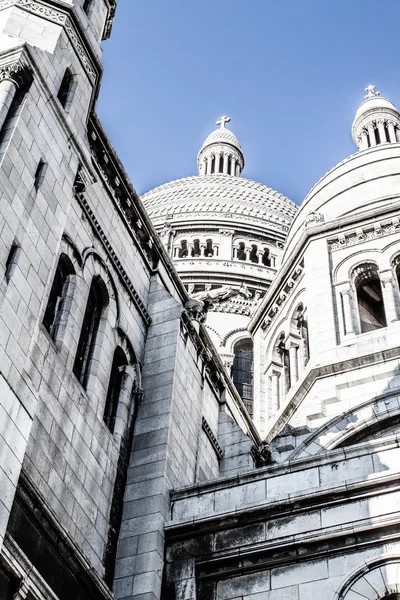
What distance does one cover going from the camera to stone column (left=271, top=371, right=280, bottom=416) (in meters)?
28.9

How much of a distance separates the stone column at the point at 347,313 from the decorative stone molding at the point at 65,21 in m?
10.3

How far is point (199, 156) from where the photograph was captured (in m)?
74.4

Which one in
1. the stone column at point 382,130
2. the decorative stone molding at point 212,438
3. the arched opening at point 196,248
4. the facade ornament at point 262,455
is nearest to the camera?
the decorative stone molding at point 212,438

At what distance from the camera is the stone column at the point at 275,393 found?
94.7 ft

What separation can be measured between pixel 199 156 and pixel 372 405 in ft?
171

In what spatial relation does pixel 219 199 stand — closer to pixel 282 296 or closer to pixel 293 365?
pixel 282 296

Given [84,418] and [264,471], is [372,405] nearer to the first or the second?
[264,471]

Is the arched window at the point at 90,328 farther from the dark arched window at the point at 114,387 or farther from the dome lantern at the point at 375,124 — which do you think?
the dome lantern at the point at 375,124

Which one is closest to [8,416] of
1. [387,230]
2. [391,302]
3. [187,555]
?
[187,555]

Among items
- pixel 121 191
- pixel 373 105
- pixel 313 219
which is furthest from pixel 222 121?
pixel 121 191

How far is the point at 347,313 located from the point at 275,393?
3726 millimetres

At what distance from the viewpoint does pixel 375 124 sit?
145ft

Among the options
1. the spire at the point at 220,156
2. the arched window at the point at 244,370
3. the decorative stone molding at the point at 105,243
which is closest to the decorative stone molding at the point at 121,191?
the decorative stone molding at the point at 105,243

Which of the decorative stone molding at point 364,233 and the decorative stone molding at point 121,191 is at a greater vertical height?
the decorative stone molding at point 364,233
